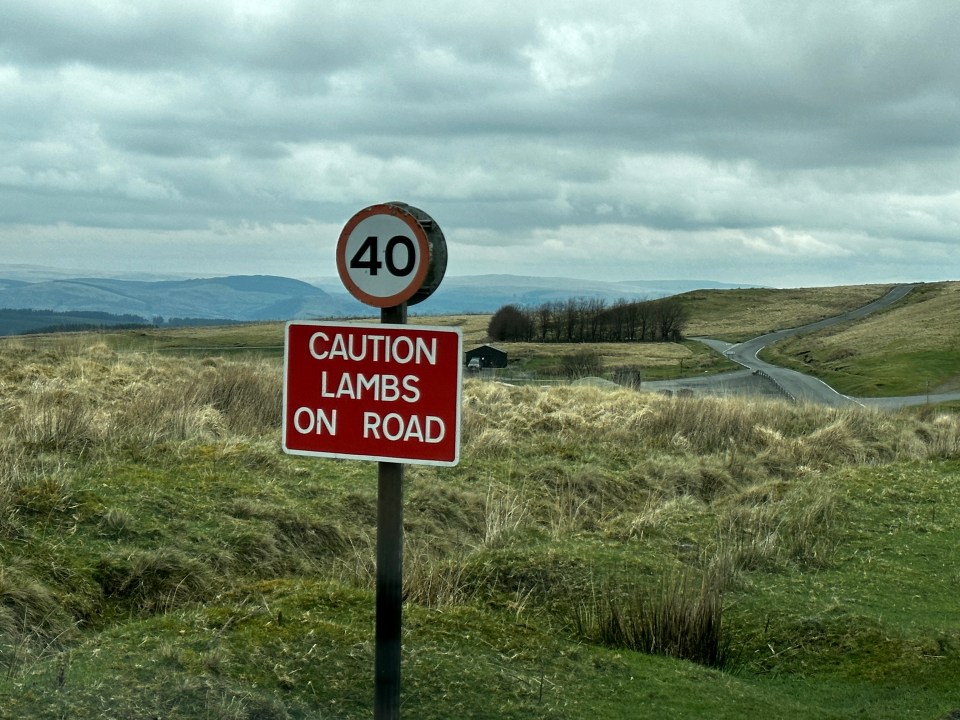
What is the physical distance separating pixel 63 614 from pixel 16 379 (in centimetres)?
1137

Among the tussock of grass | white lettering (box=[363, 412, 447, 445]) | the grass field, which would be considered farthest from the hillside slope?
white lettering (box=[363, 412, 447, 445])

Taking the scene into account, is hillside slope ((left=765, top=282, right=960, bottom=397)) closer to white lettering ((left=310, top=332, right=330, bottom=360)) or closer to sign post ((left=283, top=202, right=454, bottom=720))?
sign post ((left=283, top=202, right=454, bottom=720))

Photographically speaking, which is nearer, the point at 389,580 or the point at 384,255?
the point at 384,255

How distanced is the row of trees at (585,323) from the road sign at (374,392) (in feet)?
179

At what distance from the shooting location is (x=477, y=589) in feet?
26.5

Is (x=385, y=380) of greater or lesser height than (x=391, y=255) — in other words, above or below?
below

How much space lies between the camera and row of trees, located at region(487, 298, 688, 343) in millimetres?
62656

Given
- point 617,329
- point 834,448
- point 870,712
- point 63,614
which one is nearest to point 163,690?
point 63,614

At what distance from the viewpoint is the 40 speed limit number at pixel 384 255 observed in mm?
4340

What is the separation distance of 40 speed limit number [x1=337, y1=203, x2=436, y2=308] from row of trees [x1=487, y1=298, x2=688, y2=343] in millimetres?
54670

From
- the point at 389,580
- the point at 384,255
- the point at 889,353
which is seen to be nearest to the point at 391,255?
the point at 384,255

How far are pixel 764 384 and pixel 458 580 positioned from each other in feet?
157

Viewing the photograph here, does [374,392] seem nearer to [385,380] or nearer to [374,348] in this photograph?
[385,380]

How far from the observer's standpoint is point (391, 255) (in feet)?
14.4
